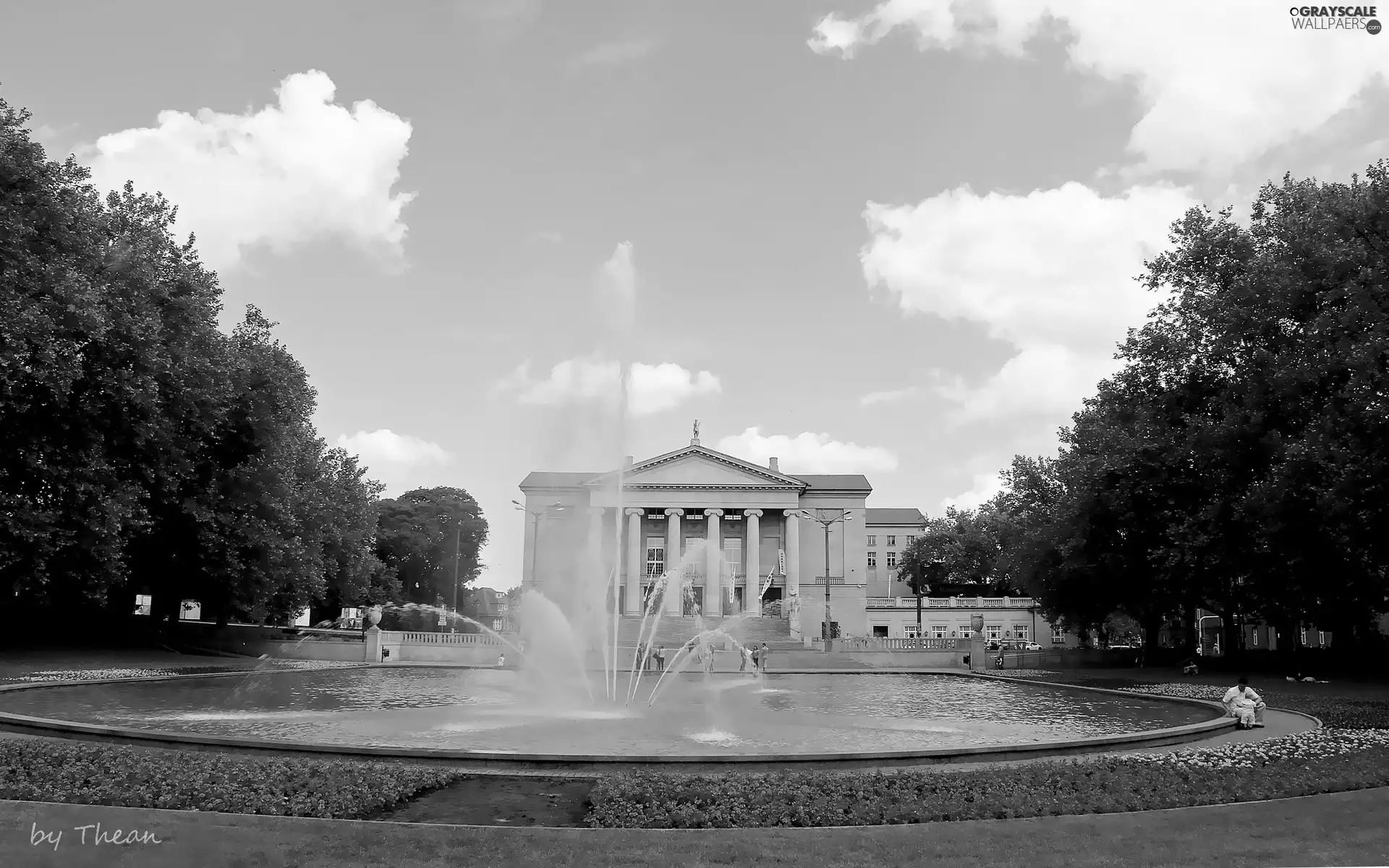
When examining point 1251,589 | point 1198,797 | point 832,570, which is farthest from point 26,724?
point 832,570

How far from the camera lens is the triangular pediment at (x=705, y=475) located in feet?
298

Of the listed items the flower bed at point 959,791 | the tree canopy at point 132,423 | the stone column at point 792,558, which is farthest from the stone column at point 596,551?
the flower bed at point 959,791

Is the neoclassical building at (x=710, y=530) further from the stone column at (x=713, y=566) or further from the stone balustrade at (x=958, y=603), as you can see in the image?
the stone balustrade at (x=958, y=603)

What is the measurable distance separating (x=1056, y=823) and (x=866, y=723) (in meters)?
11.9

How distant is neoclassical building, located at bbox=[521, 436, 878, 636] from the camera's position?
293 feet

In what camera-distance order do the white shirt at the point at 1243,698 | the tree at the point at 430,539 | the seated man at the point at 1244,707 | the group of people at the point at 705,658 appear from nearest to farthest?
the seated man at the point at 1244,707
the white shirt at the point at 1243,698
the group of people at the point at 705,658
the tree at the point at 430,539

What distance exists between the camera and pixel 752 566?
292 ft

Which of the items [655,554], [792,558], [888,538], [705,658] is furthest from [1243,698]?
[888,538]

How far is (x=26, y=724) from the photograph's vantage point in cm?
1708

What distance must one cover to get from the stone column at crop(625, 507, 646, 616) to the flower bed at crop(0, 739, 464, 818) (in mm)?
75296

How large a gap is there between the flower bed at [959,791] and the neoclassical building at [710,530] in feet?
237

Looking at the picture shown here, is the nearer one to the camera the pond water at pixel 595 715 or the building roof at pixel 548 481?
the pond water at pixel 595 715

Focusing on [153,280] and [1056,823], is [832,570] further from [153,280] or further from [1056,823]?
[1056,823]

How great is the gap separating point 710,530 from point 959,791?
78.1 m
